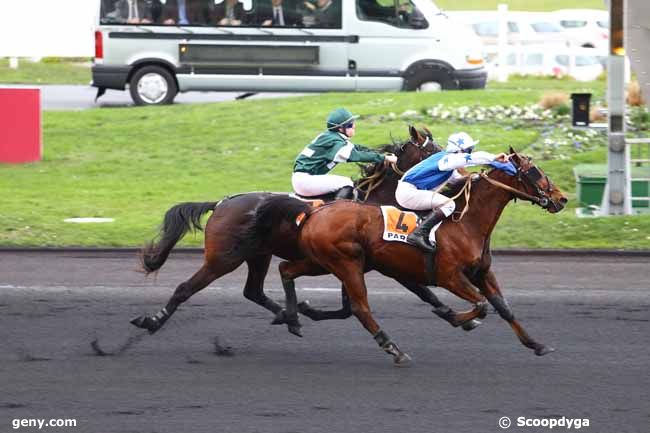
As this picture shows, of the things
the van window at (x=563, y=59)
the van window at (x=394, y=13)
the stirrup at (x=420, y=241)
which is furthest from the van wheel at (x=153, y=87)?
the stirrup at (x=420, y=241)

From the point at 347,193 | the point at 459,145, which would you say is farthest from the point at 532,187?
the point at 347,193

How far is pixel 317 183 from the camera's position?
36.5 ft

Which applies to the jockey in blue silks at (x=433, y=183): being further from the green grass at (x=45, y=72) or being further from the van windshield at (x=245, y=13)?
the green grass at (x=45, y=72)

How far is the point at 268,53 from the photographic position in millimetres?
24109

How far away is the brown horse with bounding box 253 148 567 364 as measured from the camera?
9664 millimetres

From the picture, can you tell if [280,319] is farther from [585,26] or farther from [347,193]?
[585,26]

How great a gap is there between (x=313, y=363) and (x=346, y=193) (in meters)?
1.89

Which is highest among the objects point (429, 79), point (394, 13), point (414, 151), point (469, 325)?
point (394, 13)

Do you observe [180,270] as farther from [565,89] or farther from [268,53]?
[565,89]

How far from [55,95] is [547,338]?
1888 cm

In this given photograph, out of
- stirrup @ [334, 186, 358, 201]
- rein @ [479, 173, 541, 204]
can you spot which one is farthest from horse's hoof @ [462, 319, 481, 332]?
stirrup @ [334, 186, 358, 201]

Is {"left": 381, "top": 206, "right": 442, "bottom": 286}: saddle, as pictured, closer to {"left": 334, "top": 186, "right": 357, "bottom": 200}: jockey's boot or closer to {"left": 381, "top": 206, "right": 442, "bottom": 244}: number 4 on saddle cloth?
{"left": 381, "top": 206, "right": 442, "bottom": 244}: number 4 on saddle cloth

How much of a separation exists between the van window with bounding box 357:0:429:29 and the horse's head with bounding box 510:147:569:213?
48.2ft

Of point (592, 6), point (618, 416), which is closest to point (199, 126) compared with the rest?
point (618, 416)
